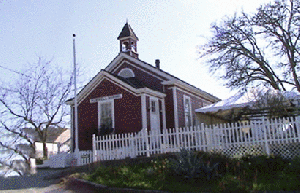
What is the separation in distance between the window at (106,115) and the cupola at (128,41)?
17.7 feet

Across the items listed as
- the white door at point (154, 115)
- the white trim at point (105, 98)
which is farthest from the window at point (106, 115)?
the white door at point (154, 115)

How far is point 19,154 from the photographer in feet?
91.7

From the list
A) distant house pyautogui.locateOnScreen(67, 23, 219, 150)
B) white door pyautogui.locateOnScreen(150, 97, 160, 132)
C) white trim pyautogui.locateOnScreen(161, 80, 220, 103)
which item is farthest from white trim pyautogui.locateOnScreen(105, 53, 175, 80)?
white door pyautogui.locateOnScreen(150, 97, 160, 132)

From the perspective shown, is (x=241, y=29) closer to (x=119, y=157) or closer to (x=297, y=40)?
(x=297, y=40)

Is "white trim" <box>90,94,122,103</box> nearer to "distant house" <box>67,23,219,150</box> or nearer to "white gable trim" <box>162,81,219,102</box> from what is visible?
"distant house" <box>67,23,219,150</box>

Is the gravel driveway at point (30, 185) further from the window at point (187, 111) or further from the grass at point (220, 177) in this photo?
the window at point (187, 111)

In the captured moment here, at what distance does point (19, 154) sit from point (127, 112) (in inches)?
602

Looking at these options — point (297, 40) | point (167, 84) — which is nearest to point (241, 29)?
point (297, 40)

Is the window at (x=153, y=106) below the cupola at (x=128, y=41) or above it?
below

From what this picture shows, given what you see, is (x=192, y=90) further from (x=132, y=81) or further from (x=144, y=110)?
(x=144, y=110)

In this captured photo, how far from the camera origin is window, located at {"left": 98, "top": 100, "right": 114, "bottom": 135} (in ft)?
58.6

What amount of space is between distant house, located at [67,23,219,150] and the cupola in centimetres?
50

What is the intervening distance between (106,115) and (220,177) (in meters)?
10.1

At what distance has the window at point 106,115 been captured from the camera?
58.6 feet
